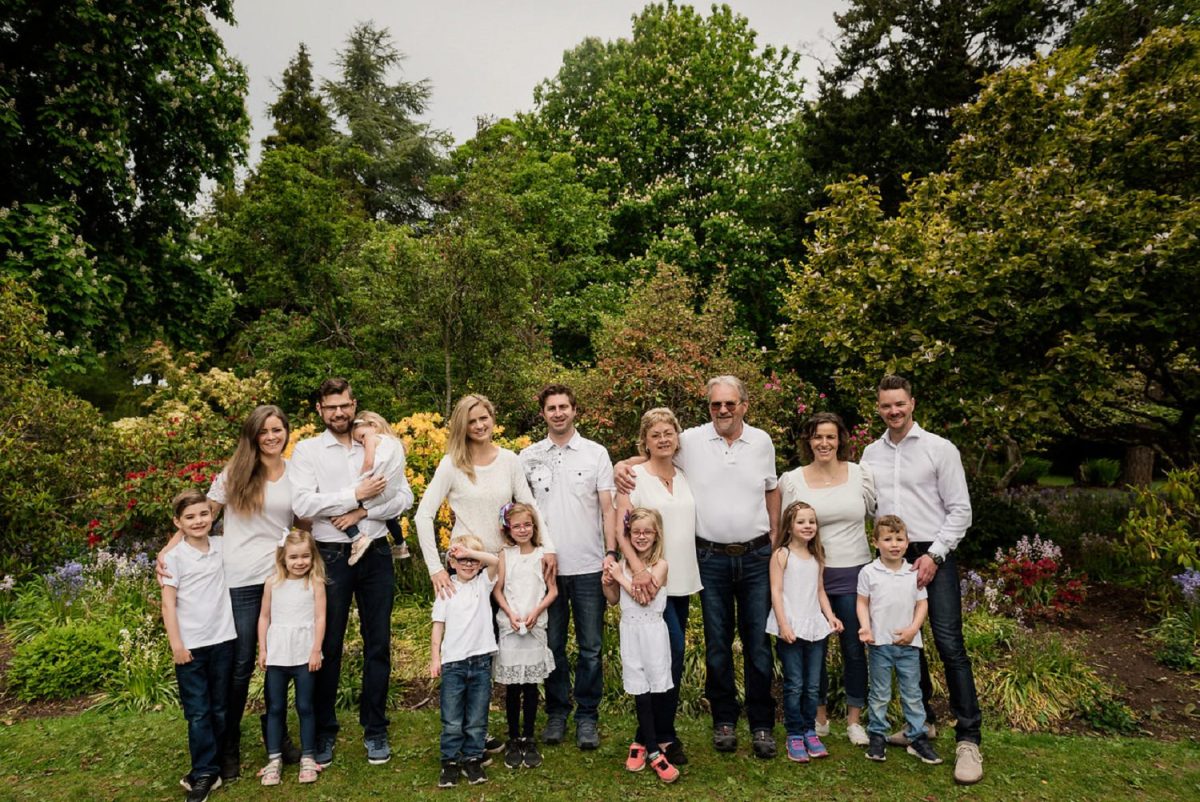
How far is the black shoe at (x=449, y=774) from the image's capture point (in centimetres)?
378

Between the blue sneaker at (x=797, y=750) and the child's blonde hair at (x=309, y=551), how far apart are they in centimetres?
276

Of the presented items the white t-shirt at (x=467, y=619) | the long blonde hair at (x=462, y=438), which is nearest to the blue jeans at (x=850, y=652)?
the white t-shirt at (x=467, y=619)

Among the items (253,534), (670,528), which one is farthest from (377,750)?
(670,528)

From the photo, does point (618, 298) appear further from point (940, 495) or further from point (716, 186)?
point (940, 495)

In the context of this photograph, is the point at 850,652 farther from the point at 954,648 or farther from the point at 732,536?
the point at 732,536

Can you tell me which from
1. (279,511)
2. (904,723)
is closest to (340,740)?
(279,511)

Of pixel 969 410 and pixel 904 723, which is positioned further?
pixel 969 410

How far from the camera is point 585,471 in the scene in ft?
13.6

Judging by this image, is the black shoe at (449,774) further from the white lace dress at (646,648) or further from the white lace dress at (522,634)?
the white lace dress at (646,648)

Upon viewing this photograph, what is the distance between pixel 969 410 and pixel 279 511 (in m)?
6.13

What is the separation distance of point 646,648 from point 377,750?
5.53 feet

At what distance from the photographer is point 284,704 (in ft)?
12.8

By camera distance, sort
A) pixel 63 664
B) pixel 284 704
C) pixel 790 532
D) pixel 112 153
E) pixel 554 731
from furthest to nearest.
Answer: pixel 112 153, pixel 63 664, pixel 554 731, pixel 790 532, pixel 284 704

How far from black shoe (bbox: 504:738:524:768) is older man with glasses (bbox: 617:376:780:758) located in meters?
1.13
